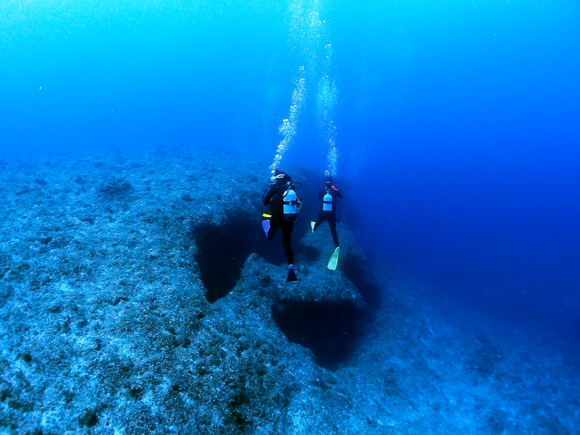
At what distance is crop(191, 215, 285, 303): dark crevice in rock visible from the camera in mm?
7023

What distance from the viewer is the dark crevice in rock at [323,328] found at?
22.0ft

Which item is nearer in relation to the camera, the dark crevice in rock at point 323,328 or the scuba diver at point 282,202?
the scuba diver at point 282,202

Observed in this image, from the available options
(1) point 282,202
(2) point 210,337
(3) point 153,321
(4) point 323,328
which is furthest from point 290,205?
(4) point 323,328

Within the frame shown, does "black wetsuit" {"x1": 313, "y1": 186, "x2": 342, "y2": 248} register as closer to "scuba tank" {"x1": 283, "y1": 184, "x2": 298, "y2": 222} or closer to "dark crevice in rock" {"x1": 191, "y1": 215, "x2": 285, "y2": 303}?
"dark crevice in rock" {"x1": 191, "y1": 215, "x2": 285, "y2": 303}

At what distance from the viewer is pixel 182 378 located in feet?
12.6

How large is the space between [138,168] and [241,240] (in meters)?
8.21

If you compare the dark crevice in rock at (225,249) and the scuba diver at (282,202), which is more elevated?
the scuba diver at (282,202)

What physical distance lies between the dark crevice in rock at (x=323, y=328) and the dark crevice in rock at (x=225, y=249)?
1766 mm

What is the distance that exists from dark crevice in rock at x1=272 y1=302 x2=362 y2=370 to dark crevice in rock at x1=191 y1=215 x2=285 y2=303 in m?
1.77

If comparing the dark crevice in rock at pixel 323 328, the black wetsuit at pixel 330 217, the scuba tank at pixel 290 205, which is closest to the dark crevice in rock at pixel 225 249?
the dark crevice in rock at pixel 323 328

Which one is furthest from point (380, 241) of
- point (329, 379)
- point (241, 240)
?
point (329, 379)

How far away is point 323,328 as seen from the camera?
24.1 ft

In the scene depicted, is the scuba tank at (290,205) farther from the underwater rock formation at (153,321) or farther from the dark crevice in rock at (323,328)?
the dark crevice in rock at (323,328)

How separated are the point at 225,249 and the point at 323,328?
147 inches
